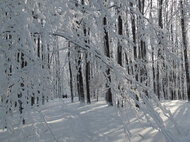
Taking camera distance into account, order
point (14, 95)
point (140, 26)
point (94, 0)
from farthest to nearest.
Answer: point (140, 26)
point (94, 0)
point (14, 95)

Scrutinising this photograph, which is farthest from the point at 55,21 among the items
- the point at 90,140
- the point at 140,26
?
the point at 90,140

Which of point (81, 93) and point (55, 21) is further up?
point (55, 21)

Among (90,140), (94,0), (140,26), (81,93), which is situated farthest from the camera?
(81,93)

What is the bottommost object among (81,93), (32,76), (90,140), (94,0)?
(90,140)

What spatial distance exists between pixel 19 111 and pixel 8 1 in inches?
65.0

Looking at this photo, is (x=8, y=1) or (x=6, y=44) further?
(x=6, y=44)

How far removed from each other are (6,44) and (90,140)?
397cm

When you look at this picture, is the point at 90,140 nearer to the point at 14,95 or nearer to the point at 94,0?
the point at 14,95

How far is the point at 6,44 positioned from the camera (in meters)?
→ 3.15

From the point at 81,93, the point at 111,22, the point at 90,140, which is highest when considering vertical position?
the point at 111,22

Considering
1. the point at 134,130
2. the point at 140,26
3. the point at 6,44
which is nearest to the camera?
the point at 6,44

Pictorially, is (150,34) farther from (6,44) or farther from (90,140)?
(90,140)

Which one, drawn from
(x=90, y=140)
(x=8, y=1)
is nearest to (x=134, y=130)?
(x=90, y=140)

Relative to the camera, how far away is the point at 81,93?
14.2m
